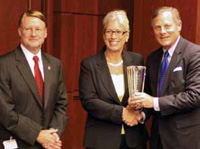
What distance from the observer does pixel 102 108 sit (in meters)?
2.76

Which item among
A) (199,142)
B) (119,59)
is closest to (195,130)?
(199,142)

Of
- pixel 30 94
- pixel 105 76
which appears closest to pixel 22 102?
pixel 30 94

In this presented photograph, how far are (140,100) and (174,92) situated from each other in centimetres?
24

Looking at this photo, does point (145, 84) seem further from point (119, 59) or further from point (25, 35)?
point (25, 35)

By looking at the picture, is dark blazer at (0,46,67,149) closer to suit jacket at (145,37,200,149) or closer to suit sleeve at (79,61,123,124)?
suit sleeve at (79,61,123,124)

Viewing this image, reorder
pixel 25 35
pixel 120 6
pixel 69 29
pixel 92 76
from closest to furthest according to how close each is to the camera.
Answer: pixel 25 35
pixel 92 76
pixel 69 29
pixel 120 6

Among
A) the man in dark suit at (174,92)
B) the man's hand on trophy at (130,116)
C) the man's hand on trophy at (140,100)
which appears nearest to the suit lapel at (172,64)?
the man in dark suit at (174,92)

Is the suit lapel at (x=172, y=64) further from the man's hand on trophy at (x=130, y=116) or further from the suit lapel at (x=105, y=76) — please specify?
the suit lapel at (x=105, y=76)

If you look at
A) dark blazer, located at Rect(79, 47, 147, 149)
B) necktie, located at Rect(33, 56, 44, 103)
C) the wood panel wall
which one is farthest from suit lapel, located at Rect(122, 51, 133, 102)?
the wood panel wall

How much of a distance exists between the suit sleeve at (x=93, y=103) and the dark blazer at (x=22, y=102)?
0.24 meters

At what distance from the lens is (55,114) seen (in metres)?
2.81

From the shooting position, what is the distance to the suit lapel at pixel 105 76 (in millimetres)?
2795

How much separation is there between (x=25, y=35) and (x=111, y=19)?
619 millimetres

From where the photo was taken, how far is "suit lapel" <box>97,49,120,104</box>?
2795mm
